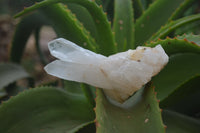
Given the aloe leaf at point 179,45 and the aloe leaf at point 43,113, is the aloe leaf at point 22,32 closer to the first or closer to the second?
→ the aloe leaf at point 43,113

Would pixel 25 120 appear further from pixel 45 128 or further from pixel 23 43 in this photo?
pixel 23 43

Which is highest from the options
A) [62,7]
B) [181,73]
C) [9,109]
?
[62,7]

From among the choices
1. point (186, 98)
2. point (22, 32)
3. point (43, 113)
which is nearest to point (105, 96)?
point (43, 113)

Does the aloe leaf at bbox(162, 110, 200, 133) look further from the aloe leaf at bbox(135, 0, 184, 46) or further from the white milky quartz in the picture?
the aloe leaf at bbox(135, 0, 184, 46)

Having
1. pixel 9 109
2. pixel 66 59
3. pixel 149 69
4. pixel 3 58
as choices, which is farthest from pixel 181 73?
pixel 3 58

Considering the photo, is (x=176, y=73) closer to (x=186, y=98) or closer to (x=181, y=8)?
(x=186, y=98)

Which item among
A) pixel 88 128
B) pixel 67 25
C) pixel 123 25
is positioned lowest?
pixel 88 128

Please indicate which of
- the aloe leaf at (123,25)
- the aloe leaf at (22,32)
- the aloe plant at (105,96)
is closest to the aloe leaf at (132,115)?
the aloe plant at (105,96)
